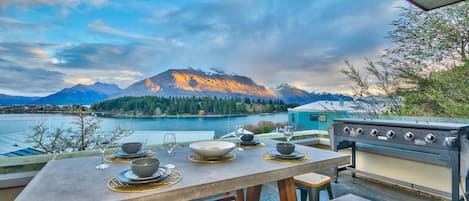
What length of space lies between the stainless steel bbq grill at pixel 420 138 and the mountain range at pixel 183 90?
1.31m

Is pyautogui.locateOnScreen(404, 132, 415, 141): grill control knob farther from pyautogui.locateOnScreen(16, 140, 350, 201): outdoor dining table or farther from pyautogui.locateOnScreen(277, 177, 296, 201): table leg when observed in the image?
pyautogui.locateOnScreen(277, 177, 296, 201): table leg

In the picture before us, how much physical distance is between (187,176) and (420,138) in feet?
7.99

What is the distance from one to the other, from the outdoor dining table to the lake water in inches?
58.5

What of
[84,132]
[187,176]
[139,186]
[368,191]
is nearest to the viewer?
[139,186]

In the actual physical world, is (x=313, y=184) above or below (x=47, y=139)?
below

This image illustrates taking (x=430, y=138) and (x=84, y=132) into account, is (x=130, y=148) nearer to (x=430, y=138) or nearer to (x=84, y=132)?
(x=84, y=132)

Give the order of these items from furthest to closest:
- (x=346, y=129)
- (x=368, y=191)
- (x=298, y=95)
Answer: (x=298, y=95) → (x=346, y=129) → (x=368, y=191)

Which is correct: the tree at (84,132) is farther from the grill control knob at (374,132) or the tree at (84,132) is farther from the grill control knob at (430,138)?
the grill control knob at (430,138)

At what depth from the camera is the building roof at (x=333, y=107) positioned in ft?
13.4

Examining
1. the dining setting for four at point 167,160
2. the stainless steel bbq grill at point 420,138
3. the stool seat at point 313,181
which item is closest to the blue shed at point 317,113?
the stainless steel bbq grill at point 420,138

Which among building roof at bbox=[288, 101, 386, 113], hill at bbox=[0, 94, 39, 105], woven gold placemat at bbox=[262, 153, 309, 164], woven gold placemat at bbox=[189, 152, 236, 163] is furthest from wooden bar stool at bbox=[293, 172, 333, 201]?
hill at bbox=[0, 94, 39, 105]

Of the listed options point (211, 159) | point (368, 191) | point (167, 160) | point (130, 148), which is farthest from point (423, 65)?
point (130, 148)

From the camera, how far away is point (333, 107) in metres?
4.28

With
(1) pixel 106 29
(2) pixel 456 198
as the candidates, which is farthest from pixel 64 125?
(2) pixel 456 198
